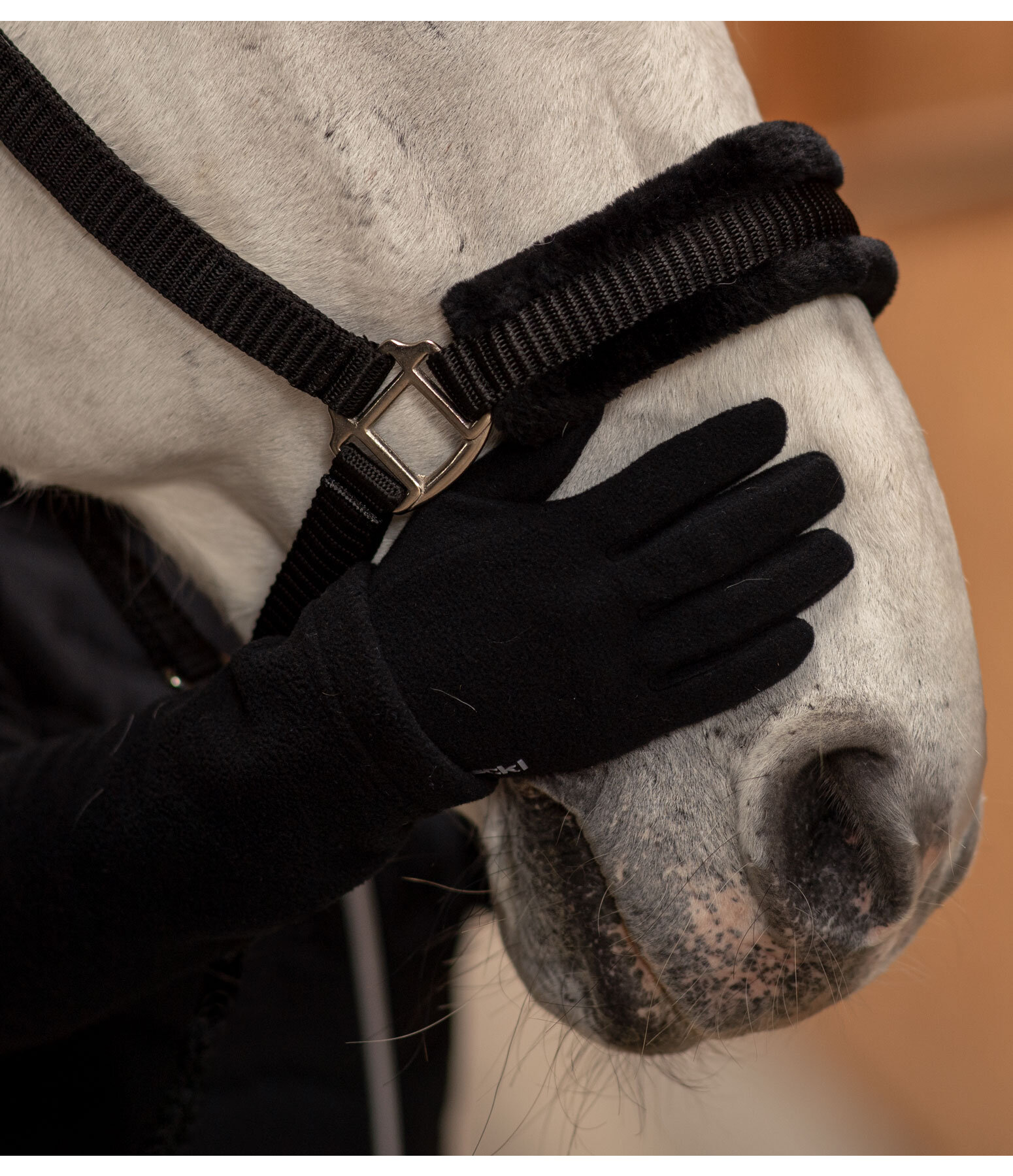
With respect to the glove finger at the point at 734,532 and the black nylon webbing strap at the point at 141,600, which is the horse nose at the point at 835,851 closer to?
the glove finger at the point at 734,532

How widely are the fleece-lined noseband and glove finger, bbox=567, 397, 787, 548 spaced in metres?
0.04

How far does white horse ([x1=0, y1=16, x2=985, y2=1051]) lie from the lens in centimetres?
44

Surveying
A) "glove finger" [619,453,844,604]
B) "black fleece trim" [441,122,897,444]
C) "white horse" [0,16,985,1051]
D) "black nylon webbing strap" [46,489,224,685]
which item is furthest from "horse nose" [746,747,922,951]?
"black nylon webbing strap" [46,489,224,685]

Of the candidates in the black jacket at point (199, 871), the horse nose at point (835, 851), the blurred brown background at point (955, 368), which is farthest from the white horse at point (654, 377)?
the blurred brown background at point (955, 368)

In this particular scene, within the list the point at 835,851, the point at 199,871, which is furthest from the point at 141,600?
the point at 835,851

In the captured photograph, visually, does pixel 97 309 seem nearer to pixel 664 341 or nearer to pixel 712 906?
pixel 664 341

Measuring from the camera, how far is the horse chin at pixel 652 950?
1.53 ft

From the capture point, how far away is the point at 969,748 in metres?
0.45

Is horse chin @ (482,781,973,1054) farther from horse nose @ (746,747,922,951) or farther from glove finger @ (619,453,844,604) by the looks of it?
glove finger @ (619,453,844,604)

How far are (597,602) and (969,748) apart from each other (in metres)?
0.21

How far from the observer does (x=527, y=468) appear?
0.47 metres

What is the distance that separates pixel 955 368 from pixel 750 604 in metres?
0.56

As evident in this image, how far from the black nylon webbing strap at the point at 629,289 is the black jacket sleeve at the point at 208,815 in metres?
0.13

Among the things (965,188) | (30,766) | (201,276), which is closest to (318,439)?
(201,276)
